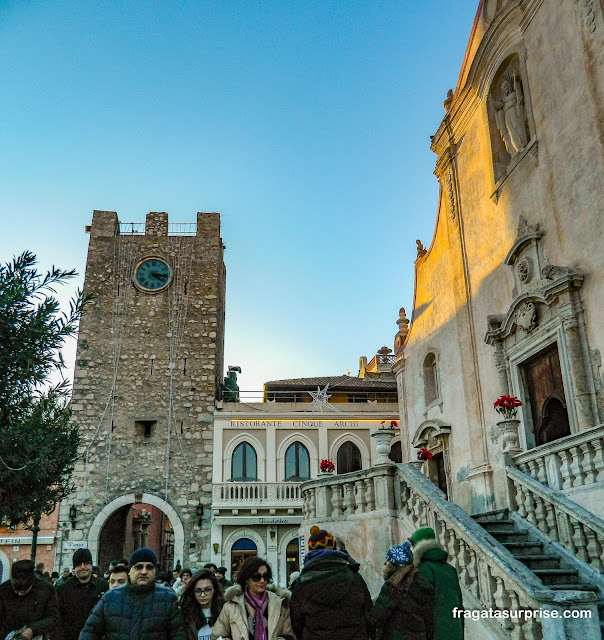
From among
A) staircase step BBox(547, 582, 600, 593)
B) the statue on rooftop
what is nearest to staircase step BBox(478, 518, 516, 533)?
staircase step BBox(547, 582, 600, 593)

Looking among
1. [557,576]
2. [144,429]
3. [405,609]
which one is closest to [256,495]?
[144,429]

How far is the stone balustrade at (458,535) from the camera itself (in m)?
6.32

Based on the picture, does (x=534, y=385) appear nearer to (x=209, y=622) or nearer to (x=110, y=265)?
(x=209, y=622)

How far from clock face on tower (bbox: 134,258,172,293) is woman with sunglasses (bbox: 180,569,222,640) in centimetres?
2379

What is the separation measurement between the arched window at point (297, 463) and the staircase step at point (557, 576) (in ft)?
60.4

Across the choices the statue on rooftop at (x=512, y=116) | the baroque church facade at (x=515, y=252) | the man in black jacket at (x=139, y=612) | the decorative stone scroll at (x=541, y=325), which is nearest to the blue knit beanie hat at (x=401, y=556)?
the man in black jacket at (x=139, y=612)

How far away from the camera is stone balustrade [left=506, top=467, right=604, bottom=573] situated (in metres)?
7.84

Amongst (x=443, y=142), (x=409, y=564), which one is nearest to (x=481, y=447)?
(x=443, y=142)

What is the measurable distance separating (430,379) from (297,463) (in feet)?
34.3

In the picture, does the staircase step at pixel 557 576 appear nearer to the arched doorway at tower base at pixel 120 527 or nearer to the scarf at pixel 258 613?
the scarf at pixel 258 613

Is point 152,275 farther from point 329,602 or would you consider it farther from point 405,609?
point 329,602

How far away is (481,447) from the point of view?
13766 millimetres

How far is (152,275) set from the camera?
93.1 feet

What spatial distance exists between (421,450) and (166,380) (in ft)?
44.7
